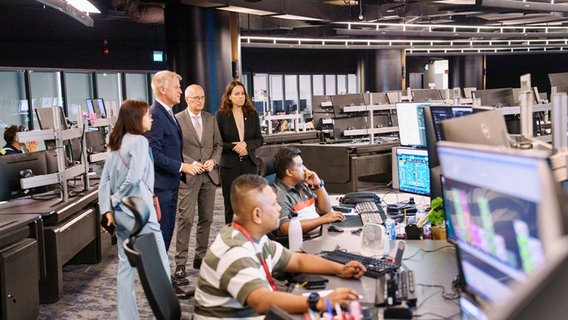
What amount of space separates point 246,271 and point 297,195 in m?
1.79

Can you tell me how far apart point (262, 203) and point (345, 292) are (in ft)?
1.62

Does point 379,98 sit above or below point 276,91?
below

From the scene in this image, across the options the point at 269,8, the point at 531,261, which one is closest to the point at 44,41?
the point at 269,8

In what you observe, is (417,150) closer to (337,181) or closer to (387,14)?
(337,181)

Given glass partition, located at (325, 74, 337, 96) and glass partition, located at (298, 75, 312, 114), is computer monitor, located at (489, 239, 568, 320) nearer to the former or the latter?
glass partition, located at (298, 75, 312, 114)

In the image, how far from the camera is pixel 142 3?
34.4 ft

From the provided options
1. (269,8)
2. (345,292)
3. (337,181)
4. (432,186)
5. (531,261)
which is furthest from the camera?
(269,8)

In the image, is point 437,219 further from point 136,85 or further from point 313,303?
point 136,85

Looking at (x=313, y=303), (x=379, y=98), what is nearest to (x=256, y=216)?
(x=313, y=303)

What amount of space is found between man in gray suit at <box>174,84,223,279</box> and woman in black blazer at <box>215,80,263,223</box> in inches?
11.2

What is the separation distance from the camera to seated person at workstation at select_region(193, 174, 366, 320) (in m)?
2.28

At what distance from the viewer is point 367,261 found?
9.52 feet

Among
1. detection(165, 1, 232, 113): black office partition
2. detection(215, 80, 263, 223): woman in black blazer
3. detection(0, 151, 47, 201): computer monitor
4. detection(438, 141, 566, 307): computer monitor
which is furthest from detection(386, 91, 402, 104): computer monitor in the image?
detection(438, 141, 566, 307): computer monitor

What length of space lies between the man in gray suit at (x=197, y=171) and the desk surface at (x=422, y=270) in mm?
1841
